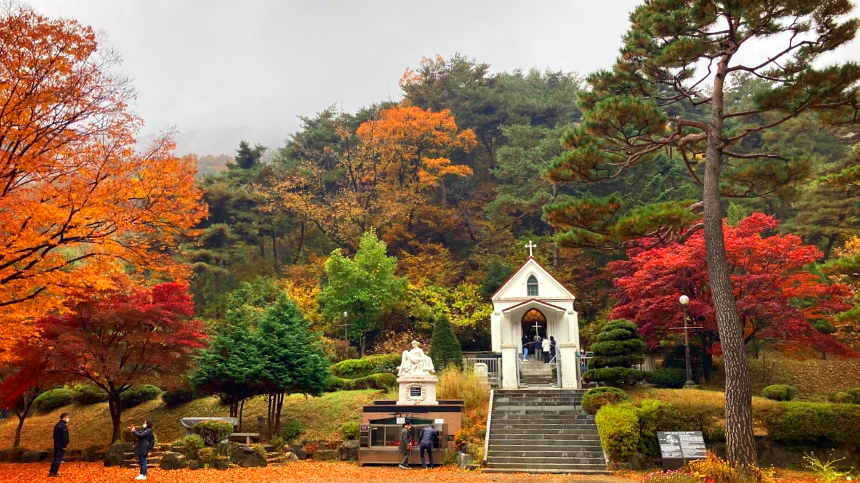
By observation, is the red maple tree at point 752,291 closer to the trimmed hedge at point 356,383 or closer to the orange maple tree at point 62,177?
the trimmed hedge at point 356,383

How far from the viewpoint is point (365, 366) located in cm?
2411

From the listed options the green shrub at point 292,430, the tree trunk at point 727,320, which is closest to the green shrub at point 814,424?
the tree trunk at point 727,320

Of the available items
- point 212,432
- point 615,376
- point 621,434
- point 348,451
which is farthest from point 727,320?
point 212,432

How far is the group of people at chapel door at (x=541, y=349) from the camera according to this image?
24.1 meters

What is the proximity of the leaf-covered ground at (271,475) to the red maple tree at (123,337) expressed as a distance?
9.16ft

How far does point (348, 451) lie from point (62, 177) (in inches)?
392

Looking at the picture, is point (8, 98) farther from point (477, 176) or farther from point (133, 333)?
point (477, 176)

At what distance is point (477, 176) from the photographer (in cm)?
4109

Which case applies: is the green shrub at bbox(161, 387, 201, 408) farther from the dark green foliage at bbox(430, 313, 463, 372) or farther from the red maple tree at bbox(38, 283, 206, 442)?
the dark green foliage at bbox(430, 313, 463, 372)

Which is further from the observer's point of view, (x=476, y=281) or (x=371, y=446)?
(x=476, y=281)

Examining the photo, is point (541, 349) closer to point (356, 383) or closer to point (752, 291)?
point (356, 383)

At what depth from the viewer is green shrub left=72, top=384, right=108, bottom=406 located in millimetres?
24734

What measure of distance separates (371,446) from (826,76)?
535 inches

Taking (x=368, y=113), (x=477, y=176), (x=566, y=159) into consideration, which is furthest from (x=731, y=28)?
(x=368, y=113)
